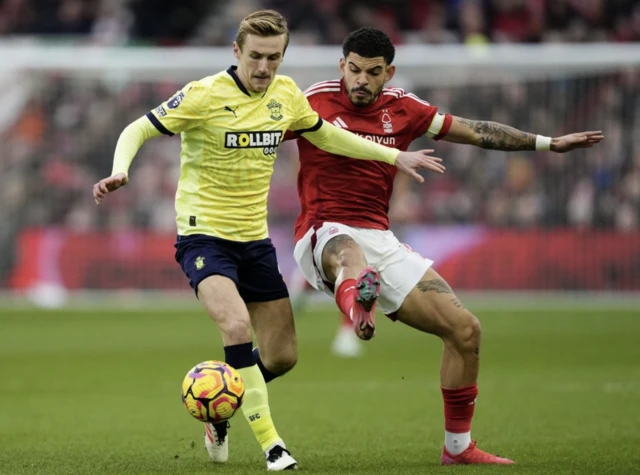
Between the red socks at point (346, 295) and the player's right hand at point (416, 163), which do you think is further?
the player's right hand at point (416, 163)

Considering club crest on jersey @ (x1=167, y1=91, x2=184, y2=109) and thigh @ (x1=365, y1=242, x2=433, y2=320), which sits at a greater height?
club crest on jersey @ (x1=167, y1=91, x2=184, y2=109)

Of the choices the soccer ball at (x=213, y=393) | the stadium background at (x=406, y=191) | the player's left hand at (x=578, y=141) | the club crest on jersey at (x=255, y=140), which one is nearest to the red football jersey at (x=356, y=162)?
the club crest on jersey at (x=255, y=140)

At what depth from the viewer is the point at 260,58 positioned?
7.65 meters

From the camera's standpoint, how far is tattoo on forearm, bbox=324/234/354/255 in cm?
808

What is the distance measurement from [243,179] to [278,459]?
1763 millimetres

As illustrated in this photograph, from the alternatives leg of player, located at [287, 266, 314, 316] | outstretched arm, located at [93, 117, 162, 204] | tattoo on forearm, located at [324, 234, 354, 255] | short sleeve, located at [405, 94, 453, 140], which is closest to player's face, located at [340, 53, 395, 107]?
short sleeve, located at [405, 94, 453, 140]

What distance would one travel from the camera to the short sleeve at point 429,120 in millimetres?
8508

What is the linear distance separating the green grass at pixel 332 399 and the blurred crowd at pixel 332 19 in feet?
25.8

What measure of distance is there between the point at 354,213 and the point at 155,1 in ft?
65.0

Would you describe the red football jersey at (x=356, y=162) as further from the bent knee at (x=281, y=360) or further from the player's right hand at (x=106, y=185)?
the player's right hand at (x=106, y=185)

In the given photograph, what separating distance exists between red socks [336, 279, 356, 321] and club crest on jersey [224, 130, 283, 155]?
0.97m

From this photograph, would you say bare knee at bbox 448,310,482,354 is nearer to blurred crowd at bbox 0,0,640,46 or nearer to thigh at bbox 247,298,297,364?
thigh at bbox 247,298,297,364

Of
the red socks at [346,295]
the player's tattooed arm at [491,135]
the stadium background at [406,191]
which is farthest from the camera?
the stadium background at [406,191]

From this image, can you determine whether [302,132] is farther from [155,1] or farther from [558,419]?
[155,1]
